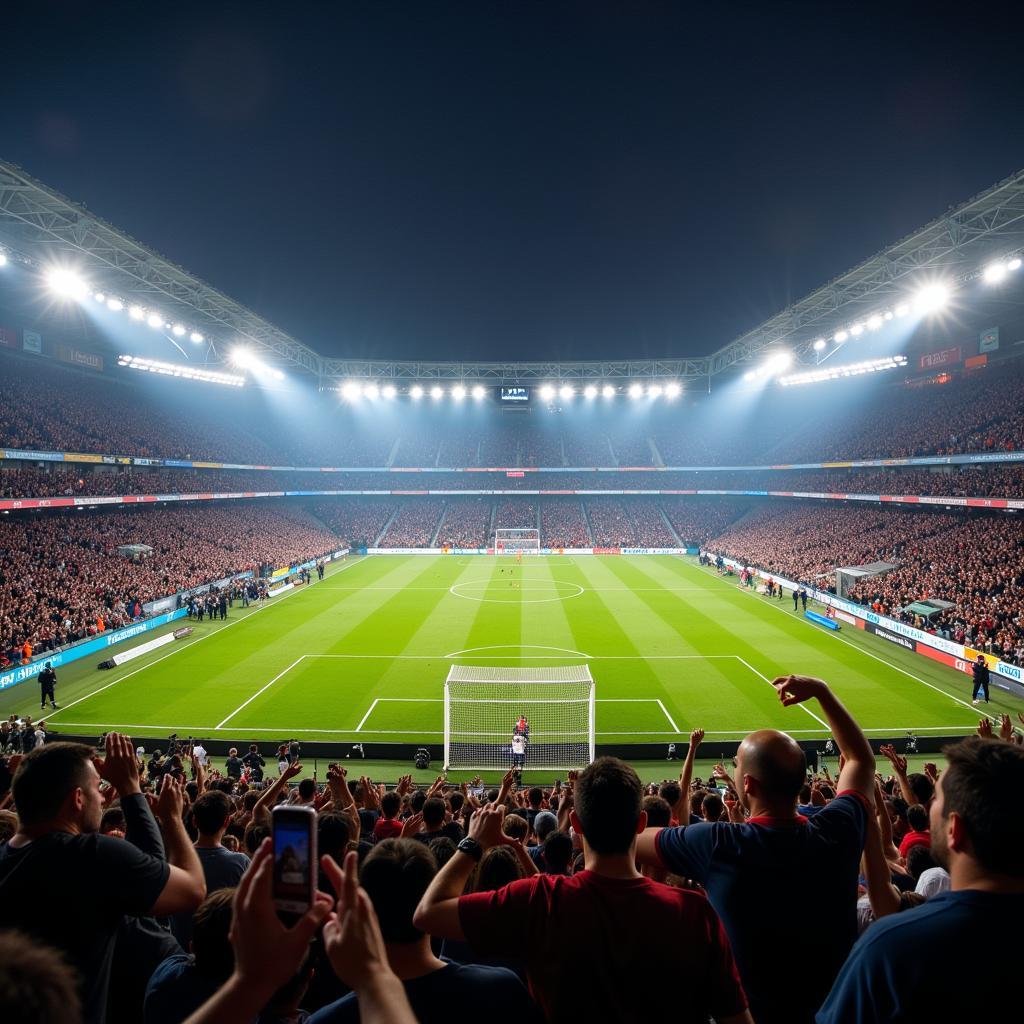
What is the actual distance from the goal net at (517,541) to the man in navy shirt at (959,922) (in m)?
59.2

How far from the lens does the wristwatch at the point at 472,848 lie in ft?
8.83

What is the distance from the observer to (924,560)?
33500 millimetres

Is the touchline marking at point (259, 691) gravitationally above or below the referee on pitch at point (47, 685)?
below

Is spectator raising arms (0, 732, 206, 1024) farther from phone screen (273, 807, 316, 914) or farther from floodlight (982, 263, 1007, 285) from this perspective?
floodlight (982, 263, 1007, 285)

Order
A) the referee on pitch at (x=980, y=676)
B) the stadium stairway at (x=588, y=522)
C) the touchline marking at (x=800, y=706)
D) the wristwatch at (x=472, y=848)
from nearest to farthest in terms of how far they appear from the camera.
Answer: the wristwatch at (x=472, y=848) < the touchline marking at (x=800, y=706) < the referee on pitch at (x=980, y=676) < the stadium stairway at (x=588, y=522)

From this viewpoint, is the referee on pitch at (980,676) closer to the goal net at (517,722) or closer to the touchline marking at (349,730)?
the touchline marking at (349,730)

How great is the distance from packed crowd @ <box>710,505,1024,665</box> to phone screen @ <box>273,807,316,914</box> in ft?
89.4

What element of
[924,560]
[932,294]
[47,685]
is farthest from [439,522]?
[47,685]

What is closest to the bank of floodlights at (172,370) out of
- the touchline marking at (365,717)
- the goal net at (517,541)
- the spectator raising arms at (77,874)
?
the goal net at (517,541)

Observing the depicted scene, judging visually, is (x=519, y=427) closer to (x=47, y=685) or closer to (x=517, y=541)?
(x=517, y=541)

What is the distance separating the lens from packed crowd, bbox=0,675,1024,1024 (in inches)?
67.4

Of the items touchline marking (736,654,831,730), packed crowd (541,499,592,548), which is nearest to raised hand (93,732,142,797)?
touchline marking (736,654,831,730)

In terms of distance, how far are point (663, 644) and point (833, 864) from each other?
26.8m

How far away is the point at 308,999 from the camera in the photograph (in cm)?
363
